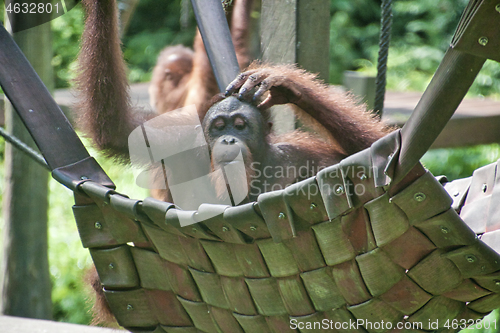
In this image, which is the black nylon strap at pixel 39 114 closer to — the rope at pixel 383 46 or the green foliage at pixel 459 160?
the rope at pixel 383 46

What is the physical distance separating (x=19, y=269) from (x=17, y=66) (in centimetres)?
159

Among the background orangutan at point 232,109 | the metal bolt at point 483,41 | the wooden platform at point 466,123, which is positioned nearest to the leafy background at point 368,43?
the wooden platform at point 466,123

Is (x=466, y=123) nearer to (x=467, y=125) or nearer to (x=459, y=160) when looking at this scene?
(x=467, y=125)

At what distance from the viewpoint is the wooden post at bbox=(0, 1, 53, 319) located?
2.59m

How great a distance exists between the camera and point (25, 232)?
2645 millimetres

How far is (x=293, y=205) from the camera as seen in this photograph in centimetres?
101

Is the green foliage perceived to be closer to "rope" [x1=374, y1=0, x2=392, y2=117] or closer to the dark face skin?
"rope" [x1=374, y1=0, x2=392, y2=117]

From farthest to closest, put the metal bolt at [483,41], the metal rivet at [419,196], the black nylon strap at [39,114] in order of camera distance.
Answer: the black nylon strap at [39,114] → the metal rivet at [419,196] → the metal bolt at [483,41]

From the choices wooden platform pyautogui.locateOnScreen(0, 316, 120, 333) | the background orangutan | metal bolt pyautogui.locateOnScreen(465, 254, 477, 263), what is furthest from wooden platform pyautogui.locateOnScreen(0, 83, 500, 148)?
metal bolt pyautogui.locateOnScreen(465, 254, 477, 263)

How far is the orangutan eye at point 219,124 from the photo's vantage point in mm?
1725

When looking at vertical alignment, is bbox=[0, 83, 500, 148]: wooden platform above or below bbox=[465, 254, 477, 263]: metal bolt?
below

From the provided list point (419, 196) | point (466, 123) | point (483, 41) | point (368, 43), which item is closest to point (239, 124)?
point (419, 196)

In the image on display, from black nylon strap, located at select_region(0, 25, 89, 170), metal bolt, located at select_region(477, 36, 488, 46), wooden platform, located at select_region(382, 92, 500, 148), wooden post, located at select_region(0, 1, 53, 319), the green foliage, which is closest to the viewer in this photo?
metal bolt, located at select_region(477, 36, 488, 46)

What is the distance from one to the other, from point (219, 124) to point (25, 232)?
147 cm
